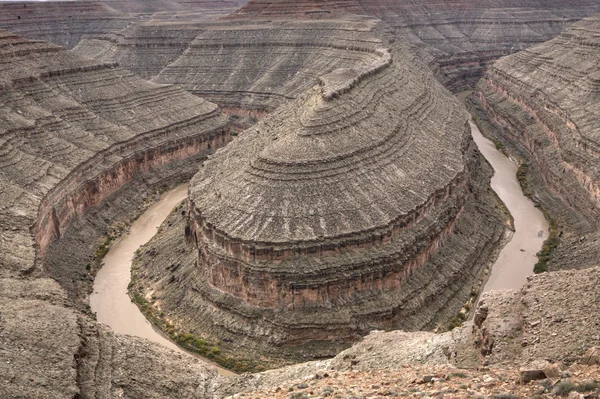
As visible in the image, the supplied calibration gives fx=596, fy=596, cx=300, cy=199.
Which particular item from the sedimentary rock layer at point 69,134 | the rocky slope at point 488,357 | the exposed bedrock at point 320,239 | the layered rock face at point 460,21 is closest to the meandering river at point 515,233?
the exposed bedrock at point 320,239

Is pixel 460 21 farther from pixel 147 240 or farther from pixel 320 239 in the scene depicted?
pixel 320 239

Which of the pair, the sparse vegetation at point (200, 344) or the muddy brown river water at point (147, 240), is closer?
the sparse vegetation at point (200, 344)

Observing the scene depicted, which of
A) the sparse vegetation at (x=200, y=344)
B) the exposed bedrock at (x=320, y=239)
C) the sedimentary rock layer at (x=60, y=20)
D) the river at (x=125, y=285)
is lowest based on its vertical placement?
the river at (x=125, y=285)

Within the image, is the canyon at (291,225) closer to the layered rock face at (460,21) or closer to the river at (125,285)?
the river at (125,285)

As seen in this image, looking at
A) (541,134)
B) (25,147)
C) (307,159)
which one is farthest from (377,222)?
(541,134)

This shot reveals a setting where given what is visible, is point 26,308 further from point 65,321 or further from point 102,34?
point 102,34

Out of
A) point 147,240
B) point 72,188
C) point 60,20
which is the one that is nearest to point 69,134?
point 72,188
